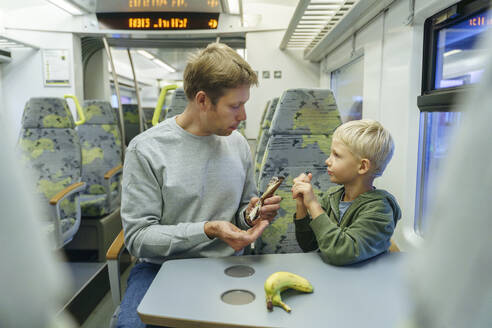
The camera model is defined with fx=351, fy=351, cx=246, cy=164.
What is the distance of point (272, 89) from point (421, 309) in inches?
179

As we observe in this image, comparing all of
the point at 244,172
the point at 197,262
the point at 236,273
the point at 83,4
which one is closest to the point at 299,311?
A: the point at 236,273

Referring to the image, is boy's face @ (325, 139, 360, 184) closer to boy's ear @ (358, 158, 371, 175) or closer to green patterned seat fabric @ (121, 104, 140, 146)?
boy's ear @ (358, 158, 371, 175)

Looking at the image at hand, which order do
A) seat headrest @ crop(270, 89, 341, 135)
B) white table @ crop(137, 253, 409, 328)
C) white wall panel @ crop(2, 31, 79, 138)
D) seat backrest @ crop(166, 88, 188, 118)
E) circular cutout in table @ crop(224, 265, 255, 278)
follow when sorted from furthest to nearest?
white wall panel @ crop(2, 31, 79, 138)
seat backrest @ crop(166, 88, 188, 118)
seat headrest @ crop(270, 89, 341, 135)
circular cutout in table @ crop(224, 265, 255, 278)
white table @ crop(137, 253, 409, 328)

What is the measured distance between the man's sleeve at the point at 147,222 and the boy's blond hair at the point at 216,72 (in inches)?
14.7

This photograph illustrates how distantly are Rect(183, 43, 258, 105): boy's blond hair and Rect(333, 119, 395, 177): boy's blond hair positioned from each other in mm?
456

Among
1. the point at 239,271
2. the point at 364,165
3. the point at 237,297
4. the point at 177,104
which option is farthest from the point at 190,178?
the point at 177,104

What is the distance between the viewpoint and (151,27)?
437cm

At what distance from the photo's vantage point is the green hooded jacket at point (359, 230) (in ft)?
3.86

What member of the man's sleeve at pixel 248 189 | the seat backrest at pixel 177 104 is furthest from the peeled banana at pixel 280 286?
the seat backrest at pixel 177 104

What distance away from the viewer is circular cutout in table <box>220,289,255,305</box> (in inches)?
37.1

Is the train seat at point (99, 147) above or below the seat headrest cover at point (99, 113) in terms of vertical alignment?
below

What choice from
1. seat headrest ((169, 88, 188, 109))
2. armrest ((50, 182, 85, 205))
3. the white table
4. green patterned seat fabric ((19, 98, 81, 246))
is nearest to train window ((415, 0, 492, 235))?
the white table

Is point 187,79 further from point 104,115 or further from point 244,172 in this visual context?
point 104,115

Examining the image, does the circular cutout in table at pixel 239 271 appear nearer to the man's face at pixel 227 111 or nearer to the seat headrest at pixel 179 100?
the man's face at pixel 227 111
